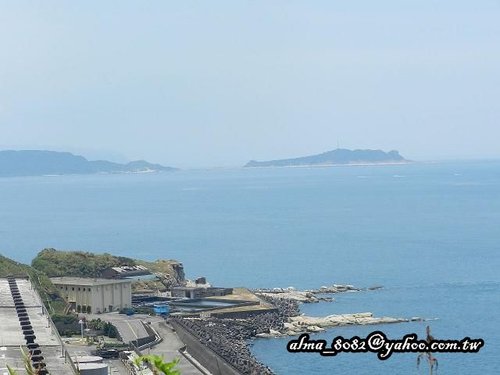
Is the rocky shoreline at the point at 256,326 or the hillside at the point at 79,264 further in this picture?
the hillside at the point at 79,264

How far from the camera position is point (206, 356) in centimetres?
3569

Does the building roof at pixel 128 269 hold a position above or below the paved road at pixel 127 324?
above

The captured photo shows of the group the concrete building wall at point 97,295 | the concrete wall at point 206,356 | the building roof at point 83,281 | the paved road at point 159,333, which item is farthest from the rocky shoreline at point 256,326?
the building roof at point 83,281

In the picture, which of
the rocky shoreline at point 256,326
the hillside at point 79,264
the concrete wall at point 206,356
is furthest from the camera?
the hillside at point 79,264

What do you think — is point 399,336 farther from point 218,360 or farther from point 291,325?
point 218,360

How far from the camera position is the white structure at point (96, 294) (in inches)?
1769

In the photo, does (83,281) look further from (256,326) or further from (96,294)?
(256,326)

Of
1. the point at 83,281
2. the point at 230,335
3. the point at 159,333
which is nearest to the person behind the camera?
the point at 159,333

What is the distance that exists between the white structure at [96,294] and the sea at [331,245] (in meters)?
6.64

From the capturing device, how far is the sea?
4431cm

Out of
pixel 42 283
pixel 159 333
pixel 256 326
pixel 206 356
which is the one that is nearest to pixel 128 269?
pixel 42 283

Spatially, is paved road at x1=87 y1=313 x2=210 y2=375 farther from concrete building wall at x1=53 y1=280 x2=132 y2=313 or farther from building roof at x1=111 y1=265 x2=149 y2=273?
building roof at x1=111 y1=265 x2=149 y2=273

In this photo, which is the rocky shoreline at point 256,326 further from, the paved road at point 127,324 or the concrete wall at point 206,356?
the paved road at point 127,324

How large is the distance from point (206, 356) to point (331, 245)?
4965cm
